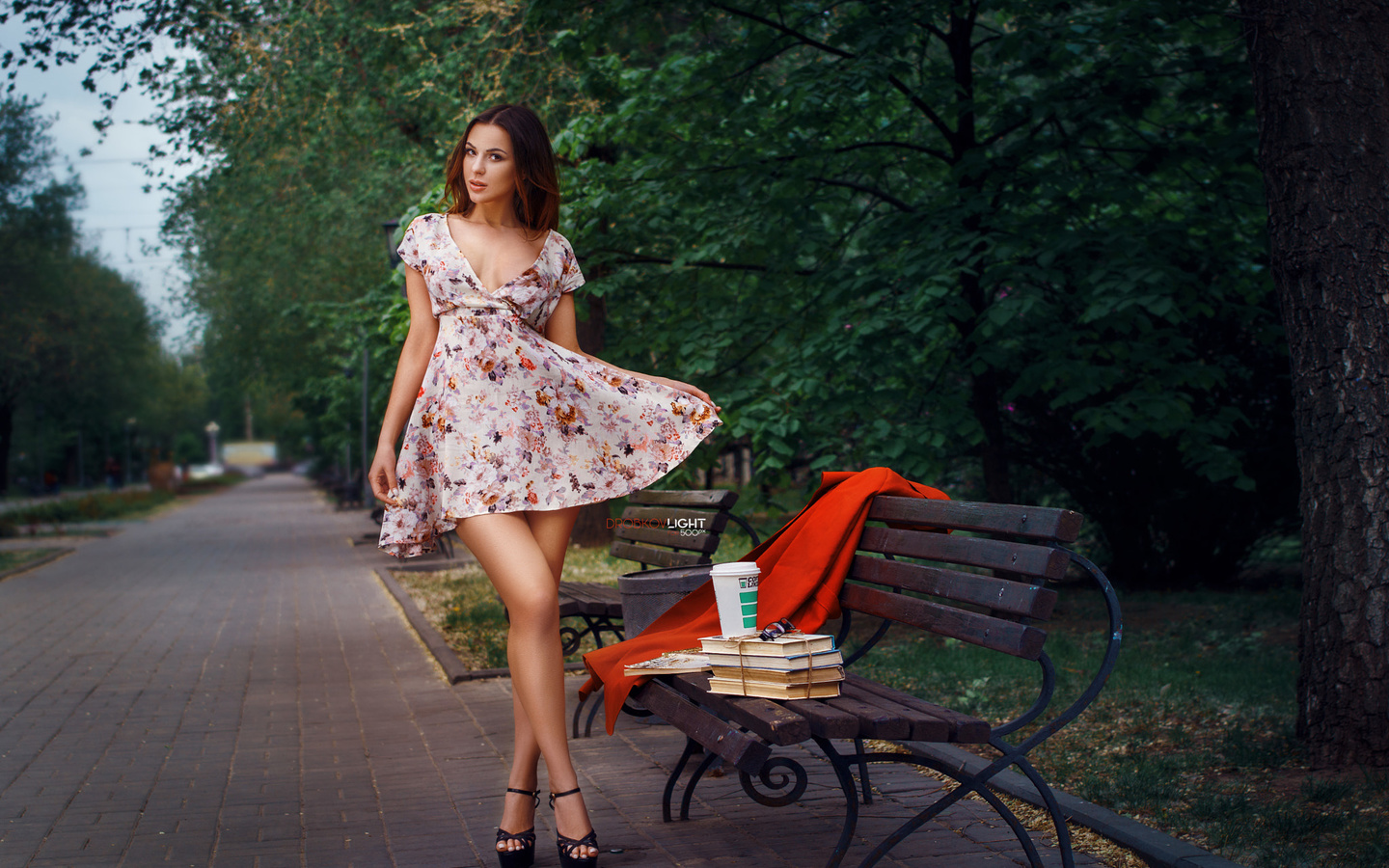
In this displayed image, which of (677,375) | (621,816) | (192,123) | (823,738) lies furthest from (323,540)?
(823,738)

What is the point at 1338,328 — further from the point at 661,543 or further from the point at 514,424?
the point at 514,424

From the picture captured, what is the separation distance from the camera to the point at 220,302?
27953 millimetres

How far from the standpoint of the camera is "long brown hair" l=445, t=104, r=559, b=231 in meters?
3.37

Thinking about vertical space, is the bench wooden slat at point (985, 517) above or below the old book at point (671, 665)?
above

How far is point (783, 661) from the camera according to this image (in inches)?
115

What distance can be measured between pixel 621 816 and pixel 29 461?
7135cm

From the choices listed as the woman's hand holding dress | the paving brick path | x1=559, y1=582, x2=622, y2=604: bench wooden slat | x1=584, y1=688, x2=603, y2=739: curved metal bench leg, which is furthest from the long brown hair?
x1=584, y1=688, x2=603, y2=739: curved metal bench leg

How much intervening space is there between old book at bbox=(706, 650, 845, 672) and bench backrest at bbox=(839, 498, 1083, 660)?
0.94 feet

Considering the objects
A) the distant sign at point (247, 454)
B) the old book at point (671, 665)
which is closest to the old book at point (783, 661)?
the old book at point (671, 665)

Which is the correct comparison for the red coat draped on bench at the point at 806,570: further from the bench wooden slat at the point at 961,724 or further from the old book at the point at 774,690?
the bench wooden slat at the point at 961,724

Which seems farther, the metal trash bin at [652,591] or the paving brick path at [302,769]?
the metal trash bin at [652,591]

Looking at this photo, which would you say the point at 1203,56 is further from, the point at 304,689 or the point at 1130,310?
the point at 304,689

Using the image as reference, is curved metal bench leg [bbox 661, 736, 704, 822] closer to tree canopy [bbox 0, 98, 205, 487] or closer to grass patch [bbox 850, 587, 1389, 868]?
grass patch [bbox 850, 587, 1389, 868]

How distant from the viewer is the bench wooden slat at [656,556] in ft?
15.5
